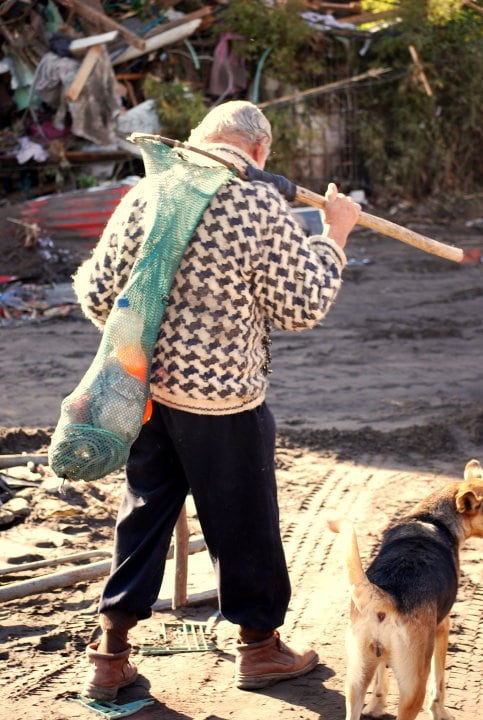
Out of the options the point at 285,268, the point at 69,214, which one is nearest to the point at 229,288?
the point at 285,268

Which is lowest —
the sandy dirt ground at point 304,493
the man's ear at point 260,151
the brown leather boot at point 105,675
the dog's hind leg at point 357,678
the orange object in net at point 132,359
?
the sandy dirt ground at point 304,493

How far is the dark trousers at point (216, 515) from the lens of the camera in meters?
3.53

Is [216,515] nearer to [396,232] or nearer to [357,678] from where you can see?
[357,678]

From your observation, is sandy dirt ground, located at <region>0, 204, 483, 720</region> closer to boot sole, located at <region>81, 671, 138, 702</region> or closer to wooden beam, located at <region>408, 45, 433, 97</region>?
boot sole, located at <region>81, 671, 138, 702</region>

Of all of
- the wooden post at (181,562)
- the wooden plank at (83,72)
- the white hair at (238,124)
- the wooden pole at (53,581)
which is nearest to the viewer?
the white hair at (238,124)

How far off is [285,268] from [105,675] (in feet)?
5.49

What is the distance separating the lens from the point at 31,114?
45.5ft

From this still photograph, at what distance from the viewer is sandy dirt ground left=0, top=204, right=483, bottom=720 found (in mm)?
3818

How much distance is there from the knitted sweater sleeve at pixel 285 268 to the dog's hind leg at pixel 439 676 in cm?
130

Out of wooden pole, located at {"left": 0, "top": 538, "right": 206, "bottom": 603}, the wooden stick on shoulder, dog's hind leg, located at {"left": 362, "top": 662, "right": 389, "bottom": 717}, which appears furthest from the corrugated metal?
dog's hind leg, located at {"left": 362, "top": 662, "right": 389, "bottom": 717}

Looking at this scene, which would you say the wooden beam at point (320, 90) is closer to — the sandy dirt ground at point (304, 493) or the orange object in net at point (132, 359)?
the sandy dirt ground at point (304, 493)

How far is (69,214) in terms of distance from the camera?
495 inches

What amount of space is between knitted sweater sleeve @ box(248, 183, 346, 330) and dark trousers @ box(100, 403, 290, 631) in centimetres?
43

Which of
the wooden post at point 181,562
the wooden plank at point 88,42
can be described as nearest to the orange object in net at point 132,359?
the wooden post at point 181,562
